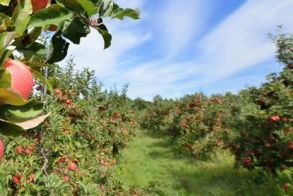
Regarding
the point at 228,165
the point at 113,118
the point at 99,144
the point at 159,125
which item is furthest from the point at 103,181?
the point at 159,125

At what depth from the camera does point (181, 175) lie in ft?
41.0

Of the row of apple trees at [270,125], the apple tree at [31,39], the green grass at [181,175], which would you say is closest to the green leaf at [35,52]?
the apple tree at [31,39]

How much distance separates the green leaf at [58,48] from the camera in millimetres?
1130

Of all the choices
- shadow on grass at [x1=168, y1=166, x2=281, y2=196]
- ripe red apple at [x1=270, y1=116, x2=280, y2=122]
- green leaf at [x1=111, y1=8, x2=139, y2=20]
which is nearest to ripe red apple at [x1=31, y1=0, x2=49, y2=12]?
green leaf at [x1=111, y1=8, x2=139, y2=20]

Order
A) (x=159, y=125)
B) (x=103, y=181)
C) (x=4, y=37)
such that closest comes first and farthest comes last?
(x=4, y=37)
(x=103, y=181)
(x=159, y=125)

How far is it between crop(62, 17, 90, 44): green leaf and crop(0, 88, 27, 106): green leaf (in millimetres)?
365

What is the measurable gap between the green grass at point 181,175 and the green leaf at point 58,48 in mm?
7661

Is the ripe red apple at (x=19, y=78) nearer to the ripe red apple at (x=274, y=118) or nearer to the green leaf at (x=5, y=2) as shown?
the green leaf at (x=5, y=2)

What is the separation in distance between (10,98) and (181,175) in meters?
12.0

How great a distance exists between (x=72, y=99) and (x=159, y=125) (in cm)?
1446

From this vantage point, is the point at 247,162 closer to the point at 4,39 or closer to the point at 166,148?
the point at 166,148

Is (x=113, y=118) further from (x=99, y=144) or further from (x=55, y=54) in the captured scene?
(x=55, y=54)

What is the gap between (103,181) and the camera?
8352 mm

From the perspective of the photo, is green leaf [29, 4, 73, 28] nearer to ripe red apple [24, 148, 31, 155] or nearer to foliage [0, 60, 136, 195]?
foliage [0, 60, 136, 195]
